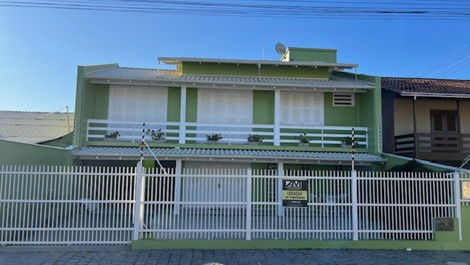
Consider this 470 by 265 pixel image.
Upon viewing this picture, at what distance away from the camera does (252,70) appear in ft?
52.1

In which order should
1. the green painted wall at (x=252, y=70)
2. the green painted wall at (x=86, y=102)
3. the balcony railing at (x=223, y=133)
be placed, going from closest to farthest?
1. the green painted wall at (x=86, y=102)
2. the balcony railing at (x=223, y=133)
3. the green painted wall at (x=252, y=70)

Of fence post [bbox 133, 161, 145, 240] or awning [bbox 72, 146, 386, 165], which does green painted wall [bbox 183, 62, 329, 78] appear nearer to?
awning [bbox 72, 146, 386, 165]

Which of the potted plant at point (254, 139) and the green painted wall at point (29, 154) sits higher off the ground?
the potted plant at point (254, 139)

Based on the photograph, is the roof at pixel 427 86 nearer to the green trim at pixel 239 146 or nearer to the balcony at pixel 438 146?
the balcony at pixel 438 146

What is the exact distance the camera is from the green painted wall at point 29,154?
27.4ft

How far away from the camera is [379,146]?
13.6 m

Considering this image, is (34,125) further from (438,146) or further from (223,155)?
(438,146)

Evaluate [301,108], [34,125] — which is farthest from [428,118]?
[34,125]

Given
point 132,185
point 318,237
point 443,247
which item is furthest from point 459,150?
point 132,185

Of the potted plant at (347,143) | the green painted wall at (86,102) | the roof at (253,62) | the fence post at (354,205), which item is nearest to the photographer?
the fence post at (354,205)

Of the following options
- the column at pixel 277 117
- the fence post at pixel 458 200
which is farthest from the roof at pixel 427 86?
the fence post at pixel 458 200

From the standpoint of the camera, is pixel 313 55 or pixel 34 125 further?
pixel 34 125

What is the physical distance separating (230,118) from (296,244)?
7.52 meters

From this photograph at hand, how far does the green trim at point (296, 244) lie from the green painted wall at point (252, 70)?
9.52 metres
